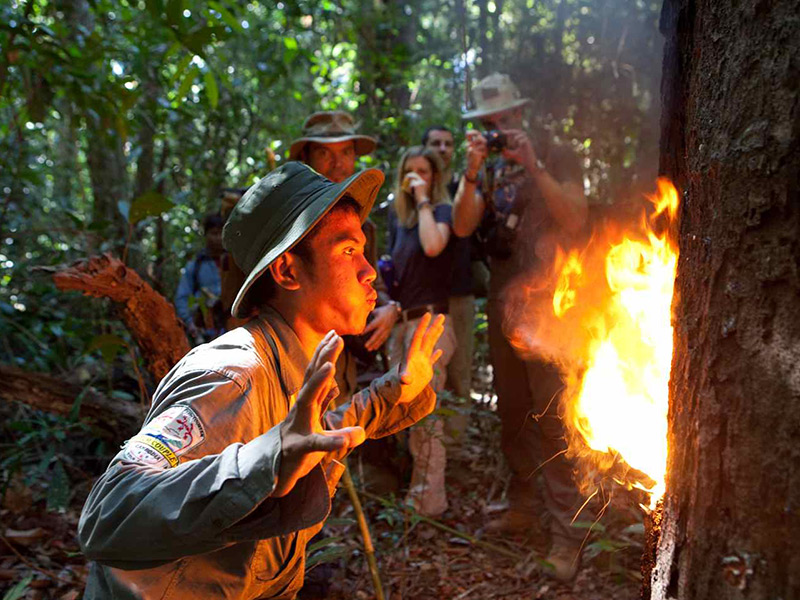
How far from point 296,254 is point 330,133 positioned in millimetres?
2466

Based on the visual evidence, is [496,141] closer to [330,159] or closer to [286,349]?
[330,159]

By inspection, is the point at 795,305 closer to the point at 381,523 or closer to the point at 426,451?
the point at 426,451

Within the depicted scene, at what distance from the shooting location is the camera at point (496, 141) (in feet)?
13.3

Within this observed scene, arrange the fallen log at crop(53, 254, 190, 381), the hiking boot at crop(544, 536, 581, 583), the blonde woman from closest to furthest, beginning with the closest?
the fallen log at crop(53, 254, 190, 381) → the hiking boot at crop(544, 536, 581, 583) → the blonde woman

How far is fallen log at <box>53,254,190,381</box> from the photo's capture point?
3.02 meters

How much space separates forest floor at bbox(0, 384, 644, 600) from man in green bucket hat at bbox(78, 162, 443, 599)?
4.10 ft

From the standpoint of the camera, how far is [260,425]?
1751mm

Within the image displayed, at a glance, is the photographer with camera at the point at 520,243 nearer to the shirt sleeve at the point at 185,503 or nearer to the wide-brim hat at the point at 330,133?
the wide-brim hat at the point at 330,133

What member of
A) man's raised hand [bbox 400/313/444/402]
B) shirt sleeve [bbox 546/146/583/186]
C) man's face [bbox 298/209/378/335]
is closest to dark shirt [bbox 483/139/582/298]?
shirt sleeve [bbox 546/146/583/186]

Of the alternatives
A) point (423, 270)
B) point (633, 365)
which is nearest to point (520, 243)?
point (423, 270)

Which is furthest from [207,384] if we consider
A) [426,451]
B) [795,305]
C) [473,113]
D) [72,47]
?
[72,47]

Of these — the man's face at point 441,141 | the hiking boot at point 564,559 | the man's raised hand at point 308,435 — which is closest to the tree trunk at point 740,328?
the man's raised hand at point 308,435

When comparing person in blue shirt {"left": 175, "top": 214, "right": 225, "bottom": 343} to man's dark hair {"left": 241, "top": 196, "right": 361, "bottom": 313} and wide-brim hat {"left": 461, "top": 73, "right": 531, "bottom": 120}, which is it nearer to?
wide-brim hat {"left": 461, "top": 73, "right": 531, "bottom": 120}

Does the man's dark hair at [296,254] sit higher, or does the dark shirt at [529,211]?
the dark shirt at [529,211]
